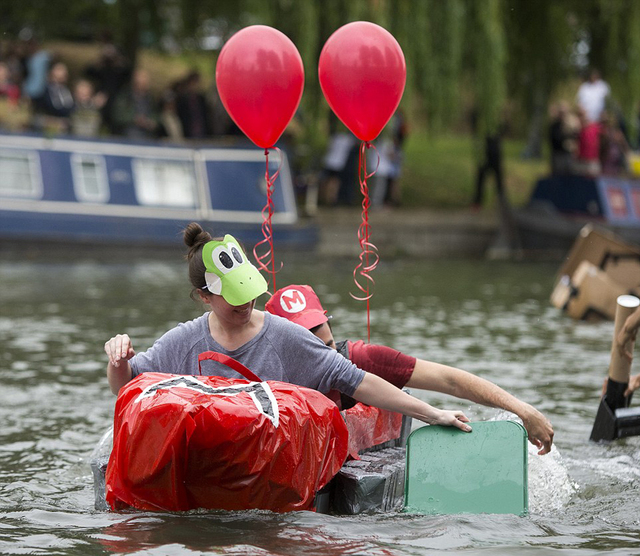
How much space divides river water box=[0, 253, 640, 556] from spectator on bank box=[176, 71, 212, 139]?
9.50 feet

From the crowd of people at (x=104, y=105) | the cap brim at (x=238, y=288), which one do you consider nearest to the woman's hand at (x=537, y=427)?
the cap brim at (x=238, y=288)

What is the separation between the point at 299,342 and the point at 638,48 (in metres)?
18.5

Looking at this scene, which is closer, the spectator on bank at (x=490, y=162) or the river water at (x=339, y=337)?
the river water at (x=339, y=337)

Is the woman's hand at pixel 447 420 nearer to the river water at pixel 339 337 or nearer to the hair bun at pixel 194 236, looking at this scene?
the river water at pixel 339 337

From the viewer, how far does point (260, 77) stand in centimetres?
784

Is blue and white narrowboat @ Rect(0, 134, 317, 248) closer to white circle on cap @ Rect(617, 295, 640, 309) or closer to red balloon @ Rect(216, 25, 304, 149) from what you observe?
red balloon @ Rect(216, 25, 304, 149)

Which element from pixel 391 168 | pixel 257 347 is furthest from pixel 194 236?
pixel 391 168

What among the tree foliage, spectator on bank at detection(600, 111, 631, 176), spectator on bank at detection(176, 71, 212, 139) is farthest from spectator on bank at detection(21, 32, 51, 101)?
spectator on bank at detection(600, 111, 631, 176)

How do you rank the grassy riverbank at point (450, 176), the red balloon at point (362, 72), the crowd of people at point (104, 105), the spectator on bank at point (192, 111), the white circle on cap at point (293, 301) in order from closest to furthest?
the white circle on cap at point (293, 301)
the red balloon at point (362, 72)
the crowd of people at point (104, 105)
the spectator on bank at point (192, 111)
the grassy riverbank at point (450, 176)

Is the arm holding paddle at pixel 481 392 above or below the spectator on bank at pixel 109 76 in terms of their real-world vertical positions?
below

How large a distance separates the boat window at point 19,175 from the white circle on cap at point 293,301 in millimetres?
15064

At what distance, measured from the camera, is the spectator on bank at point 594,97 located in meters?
23.6

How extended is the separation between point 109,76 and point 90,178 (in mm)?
1845

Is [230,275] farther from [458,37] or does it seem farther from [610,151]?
[610,151]
